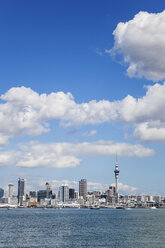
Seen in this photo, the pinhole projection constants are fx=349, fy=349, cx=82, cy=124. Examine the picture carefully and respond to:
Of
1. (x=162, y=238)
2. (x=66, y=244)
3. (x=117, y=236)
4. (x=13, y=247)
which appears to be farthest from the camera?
(x=117, y=236)

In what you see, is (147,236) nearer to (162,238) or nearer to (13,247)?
(162,238)

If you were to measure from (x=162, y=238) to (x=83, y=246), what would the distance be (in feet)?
90.4

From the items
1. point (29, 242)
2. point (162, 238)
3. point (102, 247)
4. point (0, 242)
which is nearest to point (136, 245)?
point (102, 247)

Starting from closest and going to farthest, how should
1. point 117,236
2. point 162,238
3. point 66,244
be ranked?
point 66,244 → point 162,238 → point 117,236

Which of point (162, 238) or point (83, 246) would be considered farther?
point (162, 238)

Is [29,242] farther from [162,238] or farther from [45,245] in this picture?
[162,238]

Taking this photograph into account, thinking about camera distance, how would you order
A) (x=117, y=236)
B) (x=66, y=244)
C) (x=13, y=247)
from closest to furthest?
(x=13, y=247)
(x=66, y=244)
(x=117, y=236)

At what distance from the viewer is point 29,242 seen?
97.6 metres

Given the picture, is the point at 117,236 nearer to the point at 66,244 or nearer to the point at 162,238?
the point at 162,238

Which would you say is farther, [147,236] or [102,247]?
[147,236]

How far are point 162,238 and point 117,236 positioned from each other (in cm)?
1539

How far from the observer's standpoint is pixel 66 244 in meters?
94.5

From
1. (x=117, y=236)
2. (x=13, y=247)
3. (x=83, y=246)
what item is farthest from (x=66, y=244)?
(x=117, y=236)

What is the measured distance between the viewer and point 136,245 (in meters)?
90.7
